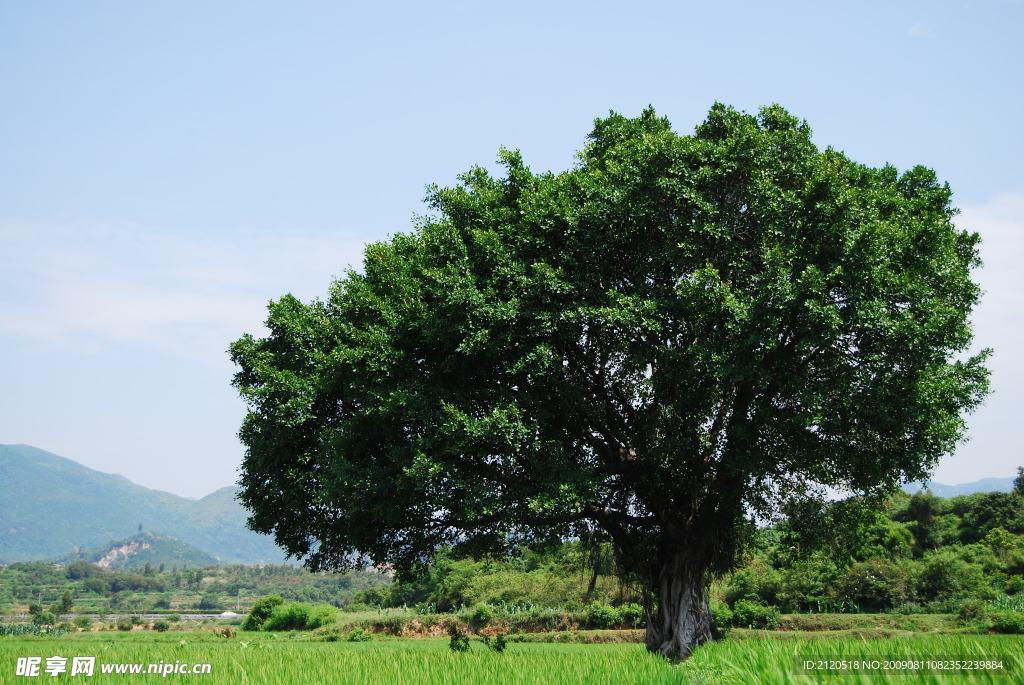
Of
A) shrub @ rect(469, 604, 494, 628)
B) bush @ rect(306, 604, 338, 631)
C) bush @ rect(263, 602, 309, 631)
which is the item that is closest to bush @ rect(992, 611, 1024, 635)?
shrub @ rect(469, 604, 494, 628)

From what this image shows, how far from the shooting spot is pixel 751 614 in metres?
37.0

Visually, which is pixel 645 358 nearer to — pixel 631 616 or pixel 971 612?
pixel 971 612

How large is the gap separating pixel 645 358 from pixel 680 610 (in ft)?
23.1

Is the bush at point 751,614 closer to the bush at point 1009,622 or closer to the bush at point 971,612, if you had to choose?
the bush at point 971,612

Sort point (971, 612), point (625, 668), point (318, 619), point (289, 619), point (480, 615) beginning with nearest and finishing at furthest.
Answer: point (625, 668), point (971, 612), point (480, 615), point (318, 619), point (289, 619)

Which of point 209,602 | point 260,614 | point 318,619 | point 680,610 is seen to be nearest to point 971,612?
point 680,610

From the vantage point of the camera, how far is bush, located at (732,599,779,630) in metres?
36.4

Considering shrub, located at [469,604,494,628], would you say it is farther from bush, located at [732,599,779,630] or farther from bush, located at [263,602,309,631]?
bush, located at [263,602,309,631]

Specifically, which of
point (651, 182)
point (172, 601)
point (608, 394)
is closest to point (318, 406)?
point (608, 394)

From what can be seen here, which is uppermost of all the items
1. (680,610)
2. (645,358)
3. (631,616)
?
(645,358)

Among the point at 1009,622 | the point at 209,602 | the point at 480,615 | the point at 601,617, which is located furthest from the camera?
the point at 209,602

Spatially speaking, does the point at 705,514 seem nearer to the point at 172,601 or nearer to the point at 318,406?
the point at 318,406

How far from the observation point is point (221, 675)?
10.6 metres

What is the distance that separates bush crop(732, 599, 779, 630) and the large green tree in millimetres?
20707
